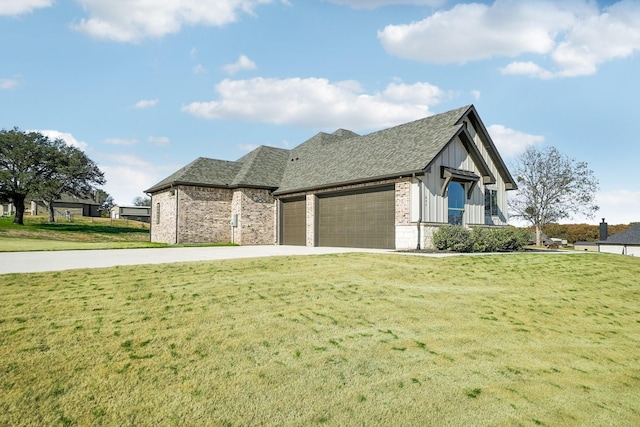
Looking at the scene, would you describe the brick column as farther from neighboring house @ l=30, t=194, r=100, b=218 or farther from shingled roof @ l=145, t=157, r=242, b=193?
neighboring house @ l=30, t=194, r=100, b=218

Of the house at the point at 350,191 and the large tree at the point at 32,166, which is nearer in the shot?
the house at the point at 350,191

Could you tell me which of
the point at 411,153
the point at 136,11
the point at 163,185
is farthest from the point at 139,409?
the point at 163,185

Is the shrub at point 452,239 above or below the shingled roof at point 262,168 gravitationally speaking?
below

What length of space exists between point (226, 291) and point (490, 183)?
17244 mm

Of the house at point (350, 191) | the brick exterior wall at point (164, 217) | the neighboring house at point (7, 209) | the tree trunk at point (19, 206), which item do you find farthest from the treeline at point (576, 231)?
the neighboring house at point (7, 209)

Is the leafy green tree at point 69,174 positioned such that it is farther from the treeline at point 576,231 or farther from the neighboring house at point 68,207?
the treeline at point 576,231

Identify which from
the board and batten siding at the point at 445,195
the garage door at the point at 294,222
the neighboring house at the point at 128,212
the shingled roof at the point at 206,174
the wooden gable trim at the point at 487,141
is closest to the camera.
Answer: the board and batten siding at the point at 445,195

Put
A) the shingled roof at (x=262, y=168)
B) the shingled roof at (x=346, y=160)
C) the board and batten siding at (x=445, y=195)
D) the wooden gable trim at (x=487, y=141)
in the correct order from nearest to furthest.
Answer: the board and batten siding at (x=445, y=195) < the shingled roof at (x=346, y=160) < the wooden gable trim at (x=487, y=141) < the shingled roof at (x=262, y=168)

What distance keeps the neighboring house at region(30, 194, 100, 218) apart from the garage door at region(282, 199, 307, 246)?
5349 centimetres

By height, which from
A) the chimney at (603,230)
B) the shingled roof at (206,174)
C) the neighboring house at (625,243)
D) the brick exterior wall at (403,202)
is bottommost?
the neighboring house at (625,243)

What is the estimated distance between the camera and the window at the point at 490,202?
70.1ft

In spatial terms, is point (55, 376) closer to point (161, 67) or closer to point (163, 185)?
point (161, 67)

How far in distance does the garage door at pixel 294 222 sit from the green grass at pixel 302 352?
13.5 metres

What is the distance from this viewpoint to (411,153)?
1870cm
